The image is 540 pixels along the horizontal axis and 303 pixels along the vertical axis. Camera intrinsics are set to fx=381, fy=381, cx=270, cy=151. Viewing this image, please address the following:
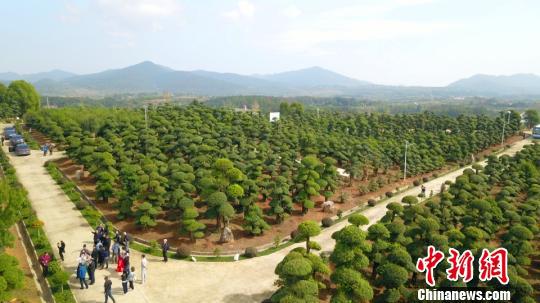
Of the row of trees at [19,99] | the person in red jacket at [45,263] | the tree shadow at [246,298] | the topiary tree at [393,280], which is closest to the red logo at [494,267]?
the topiary tree at [393,280]

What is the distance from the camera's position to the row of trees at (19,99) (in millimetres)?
61094

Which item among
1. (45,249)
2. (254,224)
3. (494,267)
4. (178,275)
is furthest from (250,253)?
(494,267)

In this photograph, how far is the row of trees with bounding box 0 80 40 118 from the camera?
61094 millimetres

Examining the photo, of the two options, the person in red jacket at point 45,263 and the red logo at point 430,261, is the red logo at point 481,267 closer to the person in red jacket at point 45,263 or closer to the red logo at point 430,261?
the red logo at point 430,261

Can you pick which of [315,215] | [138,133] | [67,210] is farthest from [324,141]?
[67,210]

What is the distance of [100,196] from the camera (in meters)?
25.9

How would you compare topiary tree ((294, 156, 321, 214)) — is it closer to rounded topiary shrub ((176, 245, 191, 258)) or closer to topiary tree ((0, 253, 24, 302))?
rounded topiary shrub ((176, 245, 191, 258))

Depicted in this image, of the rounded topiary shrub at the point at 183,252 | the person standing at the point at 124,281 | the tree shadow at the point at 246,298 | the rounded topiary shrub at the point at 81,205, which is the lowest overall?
the tree shadow at the point at 246,298

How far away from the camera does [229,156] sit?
98.0 feet

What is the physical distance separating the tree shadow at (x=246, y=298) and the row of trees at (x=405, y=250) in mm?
1556

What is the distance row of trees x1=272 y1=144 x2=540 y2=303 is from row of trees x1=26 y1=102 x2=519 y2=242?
22.3 ft

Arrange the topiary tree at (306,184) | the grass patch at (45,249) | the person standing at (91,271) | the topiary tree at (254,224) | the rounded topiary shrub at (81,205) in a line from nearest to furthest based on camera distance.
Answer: the grass patch at (45,249)
the person standing at (91,271)
the topiary tree at (254,224)
the rounded topiary shrub at (81,205)
the topiary tree at (306,184)

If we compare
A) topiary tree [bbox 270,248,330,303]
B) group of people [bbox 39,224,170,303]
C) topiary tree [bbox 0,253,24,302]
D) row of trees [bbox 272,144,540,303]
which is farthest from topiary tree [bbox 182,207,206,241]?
topiary tree [bbox 0,253,24,302]

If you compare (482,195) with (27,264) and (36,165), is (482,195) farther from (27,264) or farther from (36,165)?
(36,165)
